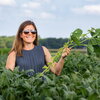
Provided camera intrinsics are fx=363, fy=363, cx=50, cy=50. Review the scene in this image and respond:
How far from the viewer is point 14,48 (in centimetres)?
552

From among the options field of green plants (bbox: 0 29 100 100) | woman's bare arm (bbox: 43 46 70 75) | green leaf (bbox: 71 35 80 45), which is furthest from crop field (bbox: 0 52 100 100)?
woman's bare arm (bbox: 43 46 70 75)

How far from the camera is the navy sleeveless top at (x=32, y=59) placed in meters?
5.49

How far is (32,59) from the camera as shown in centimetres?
Answer: 554

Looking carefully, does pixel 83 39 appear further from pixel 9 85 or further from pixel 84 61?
pixel 84 61

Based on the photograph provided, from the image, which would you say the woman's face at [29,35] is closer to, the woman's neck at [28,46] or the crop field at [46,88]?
the woman's neck at [28,46]

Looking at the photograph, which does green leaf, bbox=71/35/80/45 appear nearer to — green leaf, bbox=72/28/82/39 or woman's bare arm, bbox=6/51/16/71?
green leaf, bbox=72/28/82/39

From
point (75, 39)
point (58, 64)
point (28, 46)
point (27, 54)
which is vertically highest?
point (75, 39)

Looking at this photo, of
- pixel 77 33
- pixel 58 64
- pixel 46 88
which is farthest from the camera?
pixel 58 64

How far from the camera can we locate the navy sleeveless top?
5488 mm

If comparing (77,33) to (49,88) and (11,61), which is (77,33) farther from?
(11,61)

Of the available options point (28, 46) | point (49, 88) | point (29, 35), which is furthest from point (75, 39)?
point (28, 46)

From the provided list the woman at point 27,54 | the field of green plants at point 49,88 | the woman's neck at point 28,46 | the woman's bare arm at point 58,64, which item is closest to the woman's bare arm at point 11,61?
the woman at point 27,54

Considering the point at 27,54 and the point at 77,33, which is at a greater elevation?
the point at 77,33

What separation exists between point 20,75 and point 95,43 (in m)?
0.92
